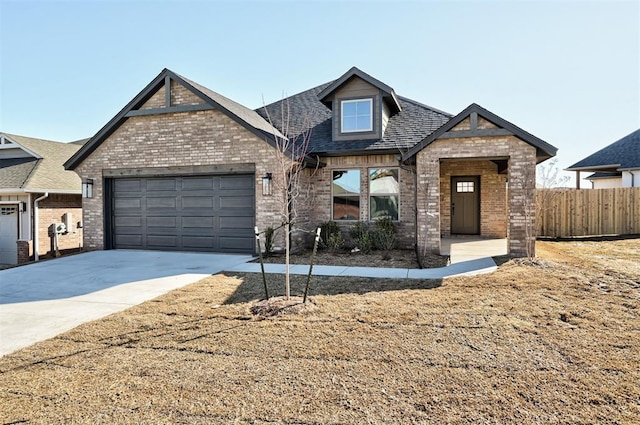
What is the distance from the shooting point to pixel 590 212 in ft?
50.0

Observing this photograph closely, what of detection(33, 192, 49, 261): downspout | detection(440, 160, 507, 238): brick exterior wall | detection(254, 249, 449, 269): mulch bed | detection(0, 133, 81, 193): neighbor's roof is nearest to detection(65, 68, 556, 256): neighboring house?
detection(254, 249, 449, 269): mulch bed

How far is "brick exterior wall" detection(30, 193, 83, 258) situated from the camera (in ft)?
48.1

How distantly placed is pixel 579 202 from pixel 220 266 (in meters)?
14.1

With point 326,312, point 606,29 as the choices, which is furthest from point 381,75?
point 326,312

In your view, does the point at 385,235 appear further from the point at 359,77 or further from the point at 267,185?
the point at 359,77

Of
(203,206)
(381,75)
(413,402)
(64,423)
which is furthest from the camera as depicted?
(381,75)

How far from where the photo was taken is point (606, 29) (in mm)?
9664

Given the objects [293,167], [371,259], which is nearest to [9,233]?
[293,167]

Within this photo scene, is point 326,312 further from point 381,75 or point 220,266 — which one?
point 381,75

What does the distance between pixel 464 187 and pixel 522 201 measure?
563cm

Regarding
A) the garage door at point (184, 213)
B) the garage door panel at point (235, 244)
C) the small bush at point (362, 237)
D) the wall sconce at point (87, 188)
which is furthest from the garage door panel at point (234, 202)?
the wall sconce at point (87, 188)

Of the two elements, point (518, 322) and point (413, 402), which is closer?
point (413, 402)

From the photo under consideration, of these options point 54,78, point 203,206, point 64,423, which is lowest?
point 64,423

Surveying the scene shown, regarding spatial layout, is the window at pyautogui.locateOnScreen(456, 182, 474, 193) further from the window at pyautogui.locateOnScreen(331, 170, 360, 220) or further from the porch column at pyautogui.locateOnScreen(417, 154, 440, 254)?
the porch column at pyautogui.locateOnScreen(417, 154, 440, 254)
